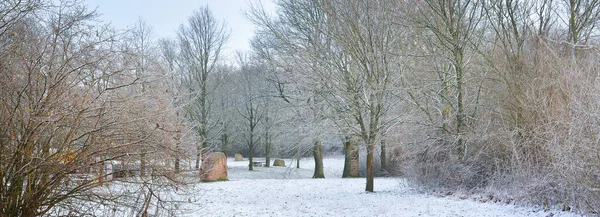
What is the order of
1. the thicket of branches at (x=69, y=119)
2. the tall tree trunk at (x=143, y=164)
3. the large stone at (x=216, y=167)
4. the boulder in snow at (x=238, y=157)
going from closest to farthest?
Answer: the thicket of branches at (x=69, y=119) < the tall tree trunk at (x=143, y=164) < the large stone at (x=216, y=167) < the boulder in snow at (x=238, y=157)

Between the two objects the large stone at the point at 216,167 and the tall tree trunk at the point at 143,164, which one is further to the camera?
the large stone at the point at 216,167

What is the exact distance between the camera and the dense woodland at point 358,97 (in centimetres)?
530

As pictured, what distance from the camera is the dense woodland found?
209 inches

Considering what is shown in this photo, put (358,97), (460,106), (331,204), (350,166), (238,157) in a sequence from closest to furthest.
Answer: (331,204) → (460,106) → (358,97) → (350,166) → (238,157)

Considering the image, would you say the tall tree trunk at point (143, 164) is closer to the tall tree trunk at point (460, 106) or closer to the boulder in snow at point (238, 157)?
the tall tree trunk at point (460, 106)

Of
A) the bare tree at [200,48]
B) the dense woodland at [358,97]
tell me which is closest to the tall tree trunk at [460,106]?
the dense woodland at [358,97]

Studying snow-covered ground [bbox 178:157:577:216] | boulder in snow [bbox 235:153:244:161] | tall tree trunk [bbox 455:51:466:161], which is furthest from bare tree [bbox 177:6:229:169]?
tall tree trunk [bbox 455:51:466:161]

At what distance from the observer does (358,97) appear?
11516 millimetres

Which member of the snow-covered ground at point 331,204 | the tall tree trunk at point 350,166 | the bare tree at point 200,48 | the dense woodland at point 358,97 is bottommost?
the snow-covered ground at point 331,204

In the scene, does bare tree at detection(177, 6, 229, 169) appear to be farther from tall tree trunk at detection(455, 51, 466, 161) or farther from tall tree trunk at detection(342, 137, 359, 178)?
tall tree trunk at detection(455, 51, 466, 161)

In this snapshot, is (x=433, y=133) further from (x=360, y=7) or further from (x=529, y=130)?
(x=360, y=7)

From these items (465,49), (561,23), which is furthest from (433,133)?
(561,23)

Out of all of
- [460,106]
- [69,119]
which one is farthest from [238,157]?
[69,119]

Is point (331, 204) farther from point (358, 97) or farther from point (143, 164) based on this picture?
point (143, 164)
